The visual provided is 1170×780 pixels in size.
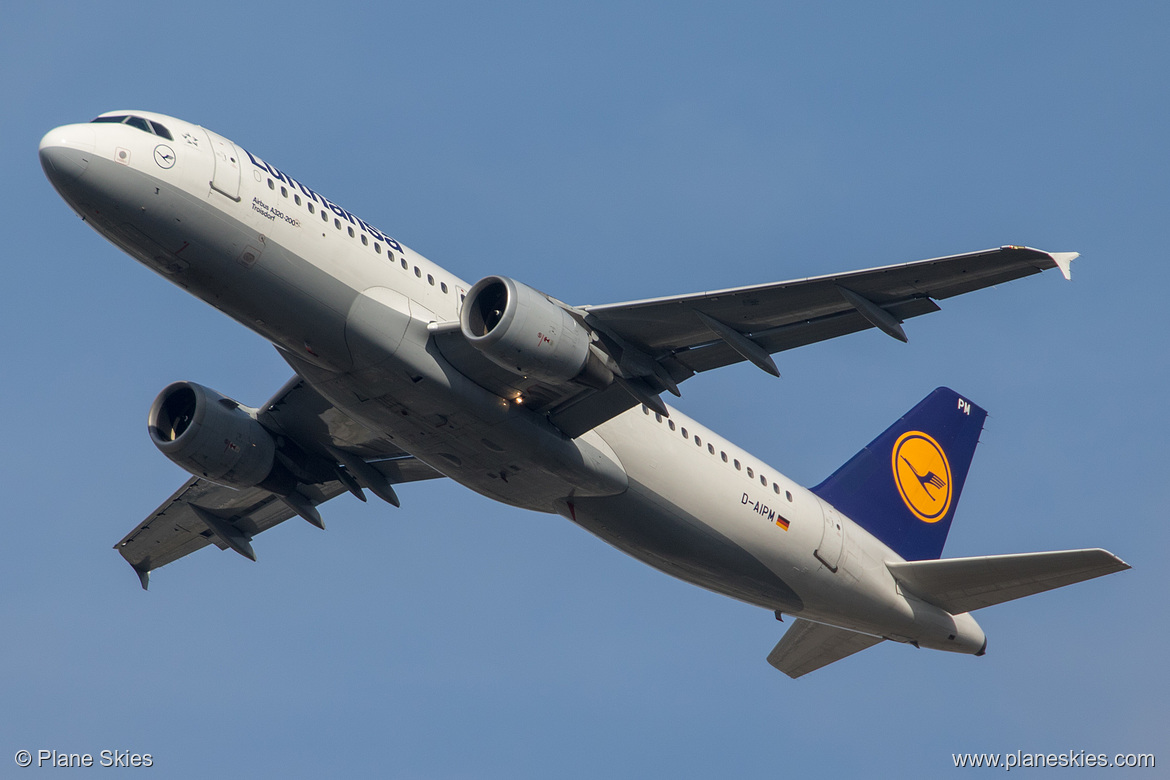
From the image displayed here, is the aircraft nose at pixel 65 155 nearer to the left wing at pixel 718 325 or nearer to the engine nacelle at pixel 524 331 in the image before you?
the left wing at pixel 718 325

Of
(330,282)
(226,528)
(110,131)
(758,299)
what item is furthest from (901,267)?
(226,528)

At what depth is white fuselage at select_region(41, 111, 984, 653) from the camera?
23141 mm

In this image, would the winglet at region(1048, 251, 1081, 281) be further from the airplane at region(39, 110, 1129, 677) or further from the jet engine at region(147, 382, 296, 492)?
the jet engine at region(147, 382, 296, 492)

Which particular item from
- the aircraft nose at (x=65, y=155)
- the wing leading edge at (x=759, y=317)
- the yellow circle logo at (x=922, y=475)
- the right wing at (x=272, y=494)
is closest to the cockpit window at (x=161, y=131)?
the aircraft nose at (x=65, y=155)

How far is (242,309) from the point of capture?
23891 mm

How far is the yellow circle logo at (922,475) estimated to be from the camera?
32.7m

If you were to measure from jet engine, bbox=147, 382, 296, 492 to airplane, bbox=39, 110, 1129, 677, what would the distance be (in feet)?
0.16

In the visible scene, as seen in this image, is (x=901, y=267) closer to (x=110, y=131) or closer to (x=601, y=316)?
(x=601, y=316)

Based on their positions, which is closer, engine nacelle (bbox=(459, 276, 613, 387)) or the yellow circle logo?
engine nacelle (bbox=(459, 276, 613, 387))

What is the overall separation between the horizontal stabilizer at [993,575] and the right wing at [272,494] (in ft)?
37.0

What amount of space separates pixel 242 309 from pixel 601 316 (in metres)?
6.55

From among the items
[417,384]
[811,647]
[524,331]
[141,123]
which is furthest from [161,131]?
[811,647]

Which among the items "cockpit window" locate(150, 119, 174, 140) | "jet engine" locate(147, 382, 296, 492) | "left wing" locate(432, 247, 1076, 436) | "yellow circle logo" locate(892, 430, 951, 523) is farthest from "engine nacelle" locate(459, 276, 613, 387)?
"yellow circle logo" locate(892, 430, 951, 523)

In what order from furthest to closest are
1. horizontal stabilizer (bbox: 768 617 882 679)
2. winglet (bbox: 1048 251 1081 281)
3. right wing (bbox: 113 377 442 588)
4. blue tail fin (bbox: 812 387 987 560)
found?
horizontal stabilizer (bbox: 768 617 882 679) → blue tail fin (bbox: 812 387 987 560) → right wing (bbox: 113 377 442 588) → winglet (bbox: 1048 251 1081 281)
